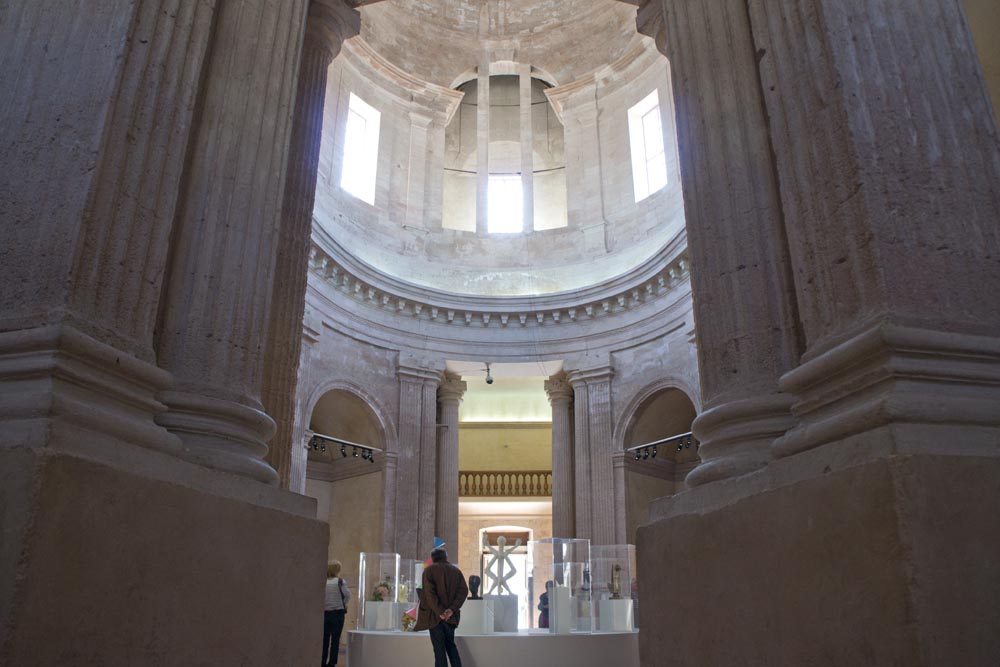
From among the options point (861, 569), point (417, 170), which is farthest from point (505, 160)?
point (861, 569)

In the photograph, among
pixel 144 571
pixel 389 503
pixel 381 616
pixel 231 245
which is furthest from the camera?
pixel 389 503

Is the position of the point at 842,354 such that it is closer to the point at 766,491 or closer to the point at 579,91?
the point at 766,491

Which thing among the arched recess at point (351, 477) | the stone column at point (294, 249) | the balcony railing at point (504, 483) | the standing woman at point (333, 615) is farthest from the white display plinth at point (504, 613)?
the balcony railing at point (504, 483)

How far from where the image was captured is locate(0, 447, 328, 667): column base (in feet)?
7.24

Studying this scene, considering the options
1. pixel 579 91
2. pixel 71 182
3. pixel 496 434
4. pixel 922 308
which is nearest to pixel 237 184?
pixel 71 182

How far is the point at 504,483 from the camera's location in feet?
72.6

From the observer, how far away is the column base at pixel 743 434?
3.27 meters

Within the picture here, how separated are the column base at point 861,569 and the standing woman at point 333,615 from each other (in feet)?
22.1

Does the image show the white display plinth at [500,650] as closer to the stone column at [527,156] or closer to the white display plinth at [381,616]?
the white display plinth at [381,616]

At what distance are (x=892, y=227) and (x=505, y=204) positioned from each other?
60.4 feet

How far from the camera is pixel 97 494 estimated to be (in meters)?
2.41

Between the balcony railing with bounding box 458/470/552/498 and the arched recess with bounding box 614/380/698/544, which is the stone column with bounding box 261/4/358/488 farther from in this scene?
the balcony railing with bounding box 458/470/552/498

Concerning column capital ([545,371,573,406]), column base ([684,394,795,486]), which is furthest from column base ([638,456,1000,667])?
column capital ([545,371,573,406])

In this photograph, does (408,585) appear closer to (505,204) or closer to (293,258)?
(293,258)
